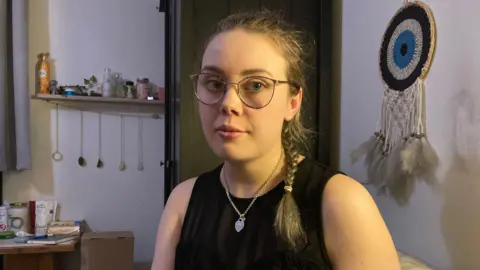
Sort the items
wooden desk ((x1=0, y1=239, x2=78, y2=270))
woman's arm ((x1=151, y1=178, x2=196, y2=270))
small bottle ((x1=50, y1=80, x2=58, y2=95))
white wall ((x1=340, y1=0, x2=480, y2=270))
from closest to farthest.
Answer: woman's arm ((x1=151, y1=178, x2=196, y2=270)) < white wall ((x1=340, y1=0, x2=480, y2=270)) < wooden desk ((x1=0, y1=239, x2=78, y2=270)) < small bottle ((x1=50, y1=80, x2=58, y2=95))

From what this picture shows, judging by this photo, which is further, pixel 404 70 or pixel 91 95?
pixel 91 95

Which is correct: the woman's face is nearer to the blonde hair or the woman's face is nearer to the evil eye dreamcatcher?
the blonde hair

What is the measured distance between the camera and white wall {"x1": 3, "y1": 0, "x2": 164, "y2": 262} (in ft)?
8.77

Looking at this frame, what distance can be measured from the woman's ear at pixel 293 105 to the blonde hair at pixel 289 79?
0.01 meters

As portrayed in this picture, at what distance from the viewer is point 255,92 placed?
77cm

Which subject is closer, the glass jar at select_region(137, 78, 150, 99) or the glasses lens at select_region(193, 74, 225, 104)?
the glasses lens at select_region(193, 74, 225, 104)

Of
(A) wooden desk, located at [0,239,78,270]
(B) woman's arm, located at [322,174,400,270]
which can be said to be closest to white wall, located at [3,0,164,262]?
(A) wooden desk, located at [0,239,78,270]

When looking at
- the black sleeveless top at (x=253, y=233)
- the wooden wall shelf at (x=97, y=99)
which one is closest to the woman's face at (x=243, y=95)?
the black sleeveless top at (x=253, y=233)

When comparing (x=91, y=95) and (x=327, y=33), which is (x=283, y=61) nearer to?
(x=327, y=33)

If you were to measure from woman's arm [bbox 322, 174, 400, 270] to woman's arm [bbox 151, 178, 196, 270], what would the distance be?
35 centimetres

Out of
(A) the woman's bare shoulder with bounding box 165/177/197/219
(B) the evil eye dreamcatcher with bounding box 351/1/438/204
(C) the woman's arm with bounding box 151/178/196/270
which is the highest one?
(B) the evil eye dreamcatcher with bounding box 351/1/438/204

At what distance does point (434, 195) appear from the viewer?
1.32 metres

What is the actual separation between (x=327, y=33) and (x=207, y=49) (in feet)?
4.11

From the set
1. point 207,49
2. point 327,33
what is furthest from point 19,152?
point 207,49
